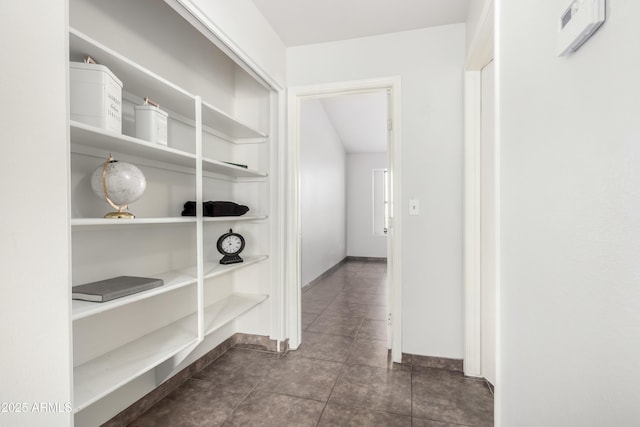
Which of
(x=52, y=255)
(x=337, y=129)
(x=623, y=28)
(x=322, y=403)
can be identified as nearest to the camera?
(x=623, y=28)

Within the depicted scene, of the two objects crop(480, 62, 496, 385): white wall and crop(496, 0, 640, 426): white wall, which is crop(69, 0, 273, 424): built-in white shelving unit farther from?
crop(480, 62, 496, 385): white wall

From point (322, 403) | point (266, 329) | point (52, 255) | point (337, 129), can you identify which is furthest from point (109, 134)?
point (337, 129)

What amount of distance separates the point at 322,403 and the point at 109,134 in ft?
5.94

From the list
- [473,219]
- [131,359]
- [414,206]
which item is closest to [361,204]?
[414,206]

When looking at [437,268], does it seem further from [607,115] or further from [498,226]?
[607,115]

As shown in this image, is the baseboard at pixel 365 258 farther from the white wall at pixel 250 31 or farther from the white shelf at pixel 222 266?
the white wall at pixel 250 31

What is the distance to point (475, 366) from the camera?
2203 millimetres

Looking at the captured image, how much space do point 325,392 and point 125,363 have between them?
1187 mm

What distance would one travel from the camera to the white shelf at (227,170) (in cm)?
198

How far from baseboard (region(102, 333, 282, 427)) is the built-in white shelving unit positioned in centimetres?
7

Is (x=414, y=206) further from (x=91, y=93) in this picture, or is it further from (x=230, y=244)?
(x=91, y=93)

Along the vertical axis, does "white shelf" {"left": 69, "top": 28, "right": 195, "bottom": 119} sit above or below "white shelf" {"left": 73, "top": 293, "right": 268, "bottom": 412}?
→ above

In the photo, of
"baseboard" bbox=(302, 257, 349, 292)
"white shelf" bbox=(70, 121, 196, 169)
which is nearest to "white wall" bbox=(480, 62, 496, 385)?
"white shelf" bbox=(70, 121, 196, 169)

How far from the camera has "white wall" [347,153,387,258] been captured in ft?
24.4
